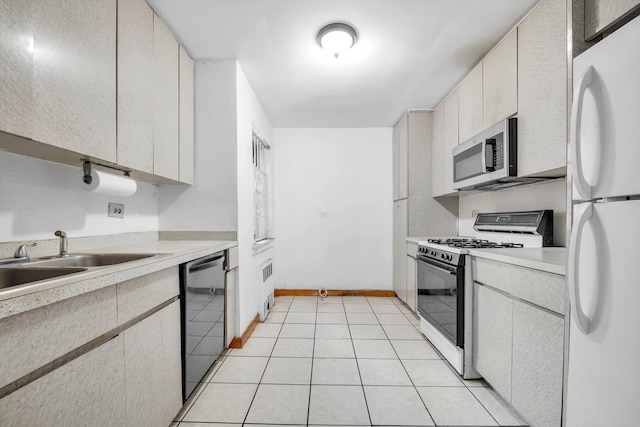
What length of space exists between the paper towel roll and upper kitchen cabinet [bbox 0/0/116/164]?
0.12m

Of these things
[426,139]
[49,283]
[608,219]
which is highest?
[426,139]

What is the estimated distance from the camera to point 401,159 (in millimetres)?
3803

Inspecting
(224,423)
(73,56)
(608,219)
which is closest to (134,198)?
(73,56)

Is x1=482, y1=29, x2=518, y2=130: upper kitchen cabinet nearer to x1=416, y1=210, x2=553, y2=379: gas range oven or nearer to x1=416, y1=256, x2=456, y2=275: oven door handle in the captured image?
x1=416, y1=210, x2=553, y2=379: gas range oven

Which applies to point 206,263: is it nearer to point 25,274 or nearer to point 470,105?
point 25,274

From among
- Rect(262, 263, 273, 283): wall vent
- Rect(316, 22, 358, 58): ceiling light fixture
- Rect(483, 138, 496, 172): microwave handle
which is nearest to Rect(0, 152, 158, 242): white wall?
Rect(262, 263, 273, 283): wall vent

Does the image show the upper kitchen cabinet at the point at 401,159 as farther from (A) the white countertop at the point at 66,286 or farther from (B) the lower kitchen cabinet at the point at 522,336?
(A) the white countertop at the point at 66,286

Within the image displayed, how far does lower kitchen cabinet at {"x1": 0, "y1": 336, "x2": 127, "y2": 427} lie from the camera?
733mm

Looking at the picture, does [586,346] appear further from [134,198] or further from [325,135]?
[325,135]

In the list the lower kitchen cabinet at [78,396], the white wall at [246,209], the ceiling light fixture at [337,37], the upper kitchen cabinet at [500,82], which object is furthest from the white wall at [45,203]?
the upper kitchen cabinet at [500,82]

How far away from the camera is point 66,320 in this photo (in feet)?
2.84

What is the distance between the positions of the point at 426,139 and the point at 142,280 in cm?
333

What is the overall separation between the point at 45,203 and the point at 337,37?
2.00 m

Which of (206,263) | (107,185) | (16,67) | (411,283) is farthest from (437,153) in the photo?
(16,67)
